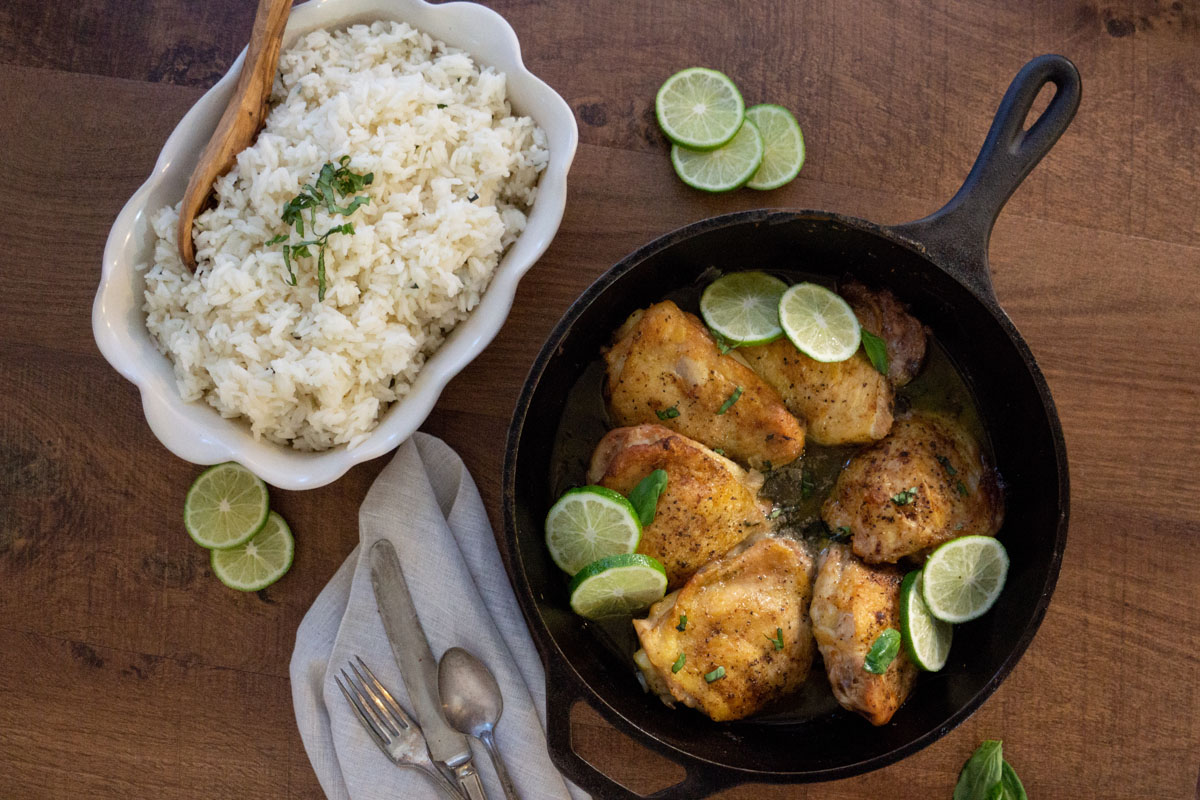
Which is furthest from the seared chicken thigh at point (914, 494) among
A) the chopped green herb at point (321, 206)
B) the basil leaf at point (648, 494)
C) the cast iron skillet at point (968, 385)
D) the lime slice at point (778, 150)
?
the chopped green herb at point (321, 206)

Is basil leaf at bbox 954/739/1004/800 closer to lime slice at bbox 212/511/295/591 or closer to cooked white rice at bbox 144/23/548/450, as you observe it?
cooked white rice at bbox 144/23/548/450

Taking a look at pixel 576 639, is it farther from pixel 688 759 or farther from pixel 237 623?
pixel 237 623

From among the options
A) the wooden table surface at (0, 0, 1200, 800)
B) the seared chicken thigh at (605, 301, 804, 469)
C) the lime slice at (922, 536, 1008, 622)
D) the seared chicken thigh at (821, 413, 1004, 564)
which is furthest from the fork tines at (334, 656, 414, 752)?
the lime slice at (922, 536, 1008, 622)

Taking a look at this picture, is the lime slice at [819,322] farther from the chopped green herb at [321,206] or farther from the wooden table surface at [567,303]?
the chopped green herb at [321,206]

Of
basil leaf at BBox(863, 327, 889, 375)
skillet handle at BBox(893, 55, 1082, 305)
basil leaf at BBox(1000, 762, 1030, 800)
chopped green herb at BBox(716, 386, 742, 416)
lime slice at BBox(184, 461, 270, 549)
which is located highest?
skillet handle at BBox(893, 55, 1082, 305)

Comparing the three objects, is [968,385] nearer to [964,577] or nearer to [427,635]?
[964,577]

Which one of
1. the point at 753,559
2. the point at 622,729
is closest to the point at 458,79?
the point at 753,559

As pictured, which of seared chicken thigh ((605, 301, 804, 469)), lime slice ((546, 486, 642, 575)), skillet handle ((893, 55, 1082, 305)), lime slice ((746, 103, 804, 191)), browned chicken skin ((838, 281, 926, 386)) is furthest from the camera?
lime slice ((746, 103, 804, 191))
